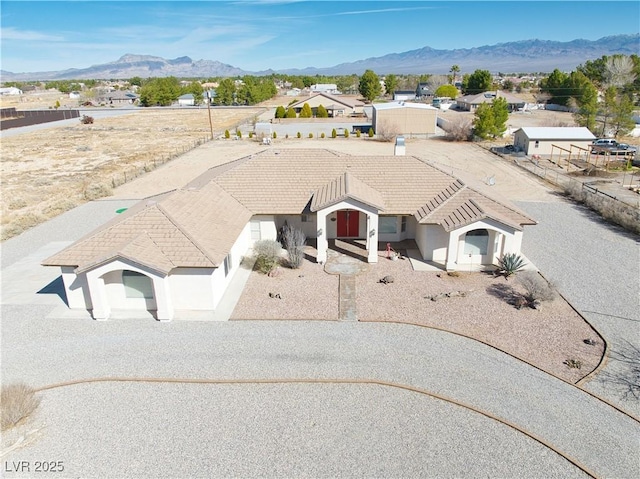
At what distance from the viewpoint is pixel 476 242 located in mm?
21906

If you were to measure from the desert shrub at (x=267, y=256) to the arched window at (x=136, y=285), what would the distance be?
5.50 m

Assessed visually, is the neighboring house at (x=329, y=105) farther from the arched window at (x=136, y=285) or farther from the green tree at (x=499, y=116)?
the arched window at (x=136, y=285)

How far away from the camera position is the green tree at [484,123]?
5876 cm

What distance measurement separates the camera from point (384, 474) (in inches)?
432

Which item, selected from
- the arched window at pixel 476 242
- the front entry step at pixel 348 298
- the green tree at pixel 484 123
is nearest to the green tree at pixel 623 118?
the green tree at pixel 484 123

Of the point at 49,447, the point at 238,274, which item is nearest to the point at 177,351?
the point at 49,447

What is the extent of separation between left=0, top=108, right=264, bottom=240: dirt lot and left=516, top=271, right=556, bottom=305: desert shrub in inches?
1148

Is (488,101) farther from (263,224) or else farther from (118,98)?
(118,98)

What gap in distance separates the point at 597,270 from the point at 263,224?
56.0 ft

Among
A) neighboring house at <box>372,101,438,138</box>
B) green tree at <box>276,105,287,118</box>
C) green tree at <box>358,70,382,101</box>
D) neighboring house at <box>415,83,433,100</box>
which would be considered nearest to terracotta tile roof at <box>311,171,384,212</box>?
neighboring house at <box>372,101,438,138</box>

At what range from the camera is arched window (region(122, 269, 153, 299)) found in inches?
709

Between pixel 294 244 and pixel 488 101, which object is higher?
pixel 488 101

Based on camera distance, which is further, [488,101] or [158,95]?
[158,95]

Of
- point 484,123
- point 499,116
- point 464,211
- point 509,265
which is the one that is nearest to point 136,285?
point 464,211
